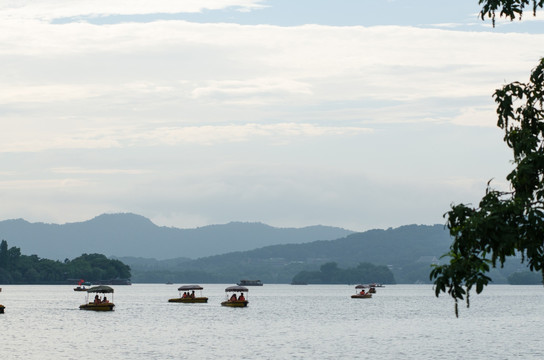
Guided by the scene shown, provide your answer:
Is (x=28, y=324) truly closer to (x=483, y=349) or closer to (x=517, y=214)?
(x=483, y=349)

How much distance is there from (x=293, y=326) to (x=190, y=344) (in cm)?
3282

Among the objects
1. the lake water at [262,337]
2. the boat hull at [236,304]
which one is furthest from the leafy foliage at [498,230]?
the boat hull at [236,304]

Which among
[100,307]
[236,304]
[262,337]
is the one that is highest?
[236,304]

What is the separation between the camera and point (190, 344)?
305ft

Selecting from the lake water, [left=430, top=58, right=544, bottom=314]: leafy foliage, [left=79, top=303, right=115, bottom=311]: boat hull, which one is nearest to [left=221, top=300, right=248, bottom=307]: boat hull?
the lake water

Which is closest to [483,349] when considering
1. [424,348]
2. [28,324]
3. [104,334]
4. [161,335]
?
[424,348]

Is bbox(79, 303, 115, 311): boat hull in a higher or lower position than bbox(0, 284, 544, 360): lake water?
higher

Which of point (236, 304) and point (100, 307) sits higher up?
point (236, 304)

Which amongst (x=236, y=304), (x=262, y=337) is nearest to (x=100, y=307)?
(x=236, y=304)

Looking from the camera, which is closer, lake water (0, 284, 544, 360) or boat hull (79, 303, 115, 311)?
lake water (0, 284, 544, 360)

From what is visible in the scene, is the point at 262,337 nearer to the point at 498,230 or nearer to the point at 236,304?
the point at 236,304

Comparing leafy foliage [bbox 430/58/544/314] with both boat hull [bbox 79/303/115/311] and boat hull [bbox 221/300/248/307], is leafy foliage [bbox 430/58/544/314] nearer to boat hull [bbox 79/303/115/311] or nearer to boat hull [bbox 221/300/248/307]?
boat hull [bbox 79/303/115/311]

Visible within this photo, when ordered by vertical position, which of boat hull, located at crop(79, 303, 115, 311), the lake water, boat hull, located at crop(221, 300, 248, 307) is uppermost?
boat hull, located at crop(221, 300, 248, 307)

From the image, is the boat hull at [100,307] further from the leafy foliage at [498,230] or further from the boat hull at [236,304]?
the leafy foliage at [498,230]
